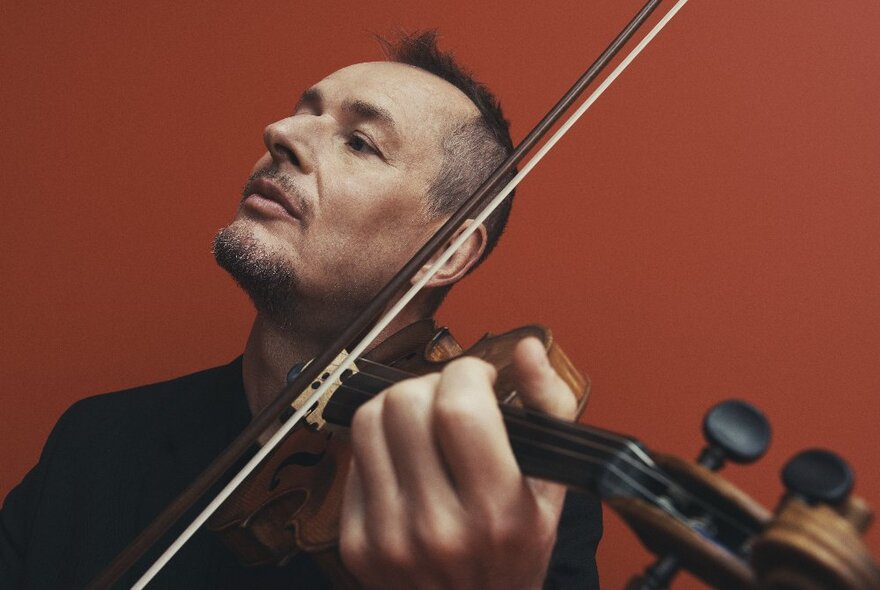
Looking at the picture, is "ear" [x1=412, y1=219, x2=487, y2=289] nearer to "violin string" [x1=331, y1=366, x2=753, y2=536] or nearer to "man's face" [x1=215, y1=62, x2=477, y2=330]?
"man's face" [x1=215, y1=62, x2=477, y2=330]

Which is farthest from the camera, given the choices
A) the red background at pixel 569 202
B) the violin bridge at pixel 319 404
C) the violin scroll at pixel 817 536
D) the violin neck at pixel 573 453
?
the red background at pixel 569 202

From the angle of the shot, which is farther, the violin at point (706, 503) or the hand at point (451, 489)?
the hand at point (451, 489)

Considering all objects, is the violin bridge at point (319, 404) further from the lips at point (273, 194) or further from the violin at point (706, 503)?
the lips at point (273, 194)

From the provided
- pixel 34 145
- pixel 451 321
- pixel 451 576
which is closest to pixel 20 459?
pixel 34 145

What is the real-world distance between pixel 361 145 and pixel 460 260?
0.68 ft

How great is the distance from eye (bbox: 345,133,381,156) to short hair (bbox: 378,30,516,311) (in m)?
0.09

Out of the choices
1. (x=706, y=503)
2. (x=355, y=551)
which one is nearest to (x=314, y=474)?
(x=355, y=551)

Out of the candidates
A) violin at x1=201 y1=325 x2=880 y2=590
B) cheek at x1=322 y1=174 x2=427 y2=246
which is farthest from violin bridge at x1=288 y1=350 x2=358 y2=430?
cheek at x1=322 y1=174 x2=427 y2=246

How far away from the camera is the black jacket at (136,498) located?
3.00 feet

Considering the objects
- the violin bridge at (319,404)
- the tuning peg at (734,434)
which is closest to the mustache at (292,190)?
the violin bridge at (319,404)

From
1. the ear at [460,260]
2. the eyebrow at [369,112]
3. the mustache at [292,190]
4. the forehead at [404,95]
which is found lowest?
the mustache at [292,190]

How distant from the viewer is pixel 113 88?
4.66 feet

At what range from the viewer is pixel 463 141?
1165 mm

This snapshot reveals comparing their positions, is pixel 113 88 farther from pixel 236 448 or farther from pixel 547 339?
pixel 547 339
